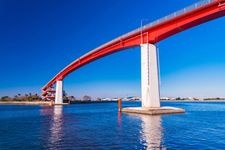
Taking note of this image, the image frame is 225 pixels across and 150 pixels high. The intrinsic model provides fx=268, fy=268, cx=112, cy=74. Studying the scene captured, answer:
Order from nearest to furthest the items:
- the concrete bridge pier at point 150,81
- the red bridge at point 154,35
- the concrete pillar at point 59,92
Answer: the red bridge at point 154,35
the concrete bridge pier at point 150,81
the concrete pillar at point 59,92

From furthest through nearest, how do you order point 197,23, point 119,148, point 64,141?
point 197,23 → point 64,141 → point 119,148

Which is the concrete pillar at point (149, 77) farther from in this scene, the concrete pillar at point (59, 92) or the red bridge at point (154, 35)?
the concrete pillar at point (59, 92)

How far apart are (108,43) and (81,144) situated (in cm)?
4395

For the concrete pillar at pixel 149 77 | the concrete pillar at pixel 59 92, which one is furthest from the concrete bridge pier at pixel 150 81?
the concrete pillar at pixel 59 92

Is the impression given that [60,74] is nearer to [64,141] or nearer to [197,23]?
[197,23]

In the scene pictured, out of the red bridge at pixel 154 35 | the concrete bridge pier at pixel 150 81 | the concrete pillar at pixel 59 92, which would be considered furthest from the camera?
the concrete pillar at pixel 59 92

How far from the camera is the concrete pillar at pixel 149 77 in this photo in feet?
155

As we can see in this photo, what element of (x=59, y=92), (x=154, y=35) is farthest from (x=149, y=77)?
(x=59, y=92)

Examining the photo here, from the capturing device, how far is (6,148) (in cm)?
1912

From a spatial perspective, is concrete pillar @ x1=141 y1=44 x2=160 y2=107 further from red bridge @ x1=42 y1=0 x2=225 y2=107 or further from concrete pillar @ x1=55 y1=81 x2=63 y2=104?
concrete pillar @ x1=55 y1=81 x2=63 y2=104

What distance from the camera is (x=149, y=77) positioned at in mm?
47156

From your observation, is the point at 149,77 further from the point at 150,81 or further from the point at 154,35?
the point at 154,35

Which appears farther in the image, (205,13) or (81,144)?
(205,13)

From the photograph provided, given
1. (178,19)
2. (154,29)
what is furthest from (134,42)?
(178,19)
